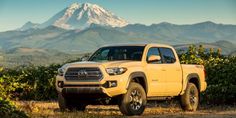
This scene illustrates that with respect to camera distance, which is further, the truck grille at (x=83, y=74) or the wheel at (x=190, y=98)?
the wheel at (x=190, y=98)

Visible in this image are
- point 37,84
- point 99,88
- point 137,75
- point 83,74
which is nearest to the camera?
point 99,88

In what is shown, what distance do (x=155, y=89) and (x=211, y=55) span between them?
9276mm

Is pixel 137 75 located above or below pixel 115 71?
below

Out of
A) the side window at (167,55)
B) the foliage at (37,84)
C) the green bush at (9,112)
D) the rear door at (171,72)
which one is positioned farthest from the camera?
the foliage at (37,84)

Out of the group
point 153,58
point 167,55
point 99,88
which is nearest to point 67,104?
point 99,88

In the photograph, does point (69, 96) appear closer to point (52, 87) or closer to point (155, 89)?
point (155, 89)

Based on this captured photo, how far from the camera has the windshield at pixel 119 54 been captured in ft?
39.9

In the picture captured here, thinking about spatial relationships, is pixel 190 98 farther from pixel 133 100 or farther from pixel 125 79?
pixel 125 79

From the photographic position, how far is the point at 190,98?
14102mm

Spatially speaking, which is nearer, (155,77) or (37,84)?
(155,77)

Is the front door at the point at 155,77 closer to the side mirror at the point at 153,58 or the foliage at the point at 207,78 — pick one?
the side mirror at the point at 153,58

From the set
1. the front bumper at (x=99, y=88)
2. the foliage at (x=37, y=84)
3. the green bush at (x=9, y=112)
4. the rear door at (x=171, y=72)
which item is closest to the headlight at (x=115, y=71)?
the front bumper at (x=99, y=88)

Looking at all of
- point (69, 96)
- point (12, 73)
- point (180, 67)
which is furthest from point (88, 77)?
point (12, 73)

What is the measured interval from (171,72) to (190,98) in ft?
5.33
